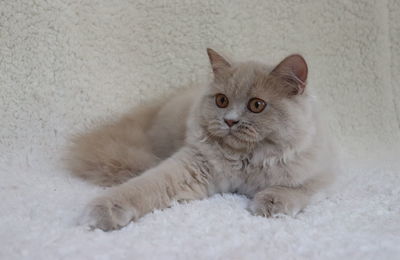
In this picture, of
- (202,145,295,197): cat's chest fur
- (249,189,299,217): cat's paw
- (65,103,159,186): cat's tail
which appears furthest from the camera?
(65,103,159,186): cat's tail

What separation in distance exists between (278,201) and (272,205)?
0.07ft

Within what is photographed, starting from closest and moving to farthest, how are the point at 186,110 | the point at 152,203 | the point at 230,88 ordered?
the point at 152,203, the point at 230,88, the point at 186,110

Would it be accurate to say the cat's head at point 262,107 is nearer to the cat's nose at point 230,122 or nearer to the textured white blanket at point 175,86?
the cat's nose at point 230,122

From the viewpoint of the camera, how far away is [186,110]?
5.90 ft

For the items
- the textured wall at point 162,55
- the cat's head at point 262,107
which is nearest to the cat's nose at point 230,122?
the cat's head at point 262,107

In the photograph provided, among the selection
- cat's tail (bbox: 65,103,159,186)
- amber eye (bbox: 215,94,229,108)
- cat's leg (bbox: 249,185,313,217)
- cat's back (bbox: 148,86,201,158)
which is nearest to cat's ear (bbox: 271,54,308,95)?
amber eye (bbox: 215,94,229,108)

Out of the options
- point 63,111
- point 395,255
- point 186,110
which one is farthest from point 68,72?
point 395,255

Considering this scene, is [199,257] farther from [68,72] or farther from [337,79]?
[337,79]

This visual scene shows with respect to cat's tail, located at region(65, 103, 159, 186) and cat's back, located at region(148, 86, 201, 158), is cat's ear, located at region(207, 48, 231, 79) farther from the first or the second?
cat's tail, located at region(65, 103, 159, 186)

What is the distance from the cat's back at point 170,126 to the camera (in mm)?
1746

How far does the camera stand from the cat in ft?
4.36

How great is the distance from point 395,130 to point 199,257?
1581 millimetres

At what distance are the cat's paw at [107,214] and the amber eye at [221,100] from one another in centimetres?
44

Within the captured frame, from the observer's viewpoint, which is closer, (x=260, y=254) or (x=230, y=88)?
(x=260, y=254)
